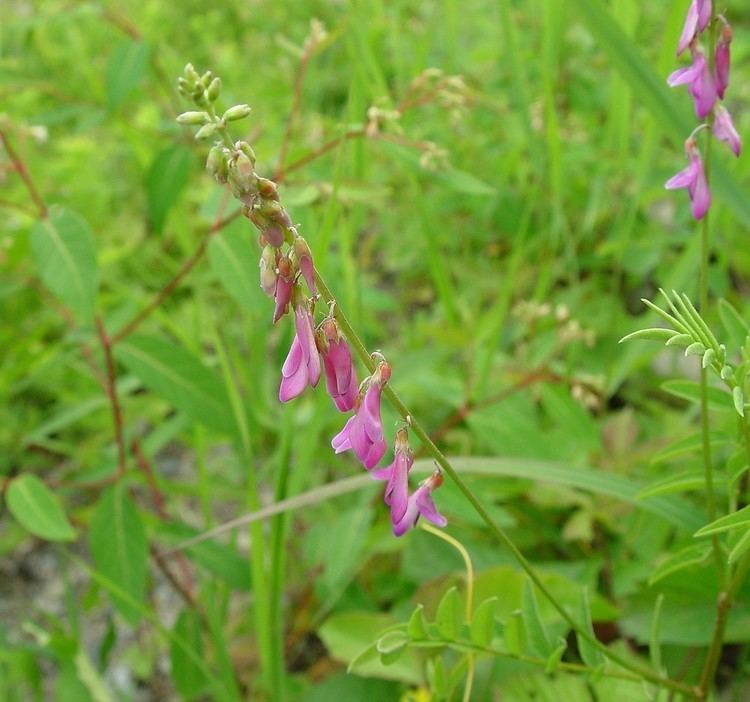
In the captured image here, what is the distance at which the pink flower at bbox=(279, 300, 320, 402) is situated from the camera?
740 mm

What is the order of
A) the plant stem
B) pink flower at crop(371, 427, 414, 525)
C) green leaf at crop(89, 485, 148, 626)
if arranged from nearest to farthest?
pink flower at crop(371, 427, 414, 525) < the plant stem < green leaf at crop(89, 485, 148, 626)

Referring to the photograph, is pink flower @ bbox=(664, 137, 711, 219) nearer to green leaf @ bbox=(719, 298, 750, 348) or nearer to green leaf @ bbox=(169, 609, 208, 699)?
green leaf @ bbox=(719, 298, 750, 348)

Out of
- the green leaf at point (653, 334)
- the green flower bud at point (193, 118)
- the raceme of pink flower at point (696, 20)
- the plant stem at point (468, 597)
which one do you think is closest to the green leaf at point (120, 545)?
the plant stem at point (468, 597)

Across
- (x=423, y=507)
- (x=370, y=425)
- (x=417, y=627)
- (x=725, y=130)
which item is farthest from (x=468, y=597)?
(x=725, y=130)

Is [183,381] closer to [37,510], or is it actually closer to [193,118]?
[37,510]

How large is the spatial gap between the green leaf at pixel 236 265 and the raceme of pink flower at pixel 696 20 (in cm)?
78

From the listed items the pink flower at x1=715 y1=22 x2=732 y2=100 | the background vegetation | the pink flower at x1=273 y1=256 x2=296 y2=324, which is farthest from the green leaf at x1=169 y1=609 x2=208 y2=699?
the pink flower at x1=715 y1=22 x2=732 y2=100

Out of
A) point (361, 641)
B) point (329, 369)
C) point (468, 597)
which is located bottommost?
point (361, 641)

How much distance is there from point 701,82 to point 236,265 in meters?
0.80

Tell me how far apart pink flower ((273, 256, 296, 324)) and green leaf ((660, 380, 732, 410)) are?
1.79 feet

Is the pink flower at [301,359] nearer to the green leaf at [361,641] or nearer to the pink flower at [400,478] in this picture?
the pink flower at [400,478]

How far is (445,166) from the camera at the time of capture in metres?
1.51

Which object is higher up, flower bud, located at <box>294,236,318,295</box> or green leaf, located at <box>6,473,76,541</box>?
flower bud, located at <box>294,236,318,295</box>

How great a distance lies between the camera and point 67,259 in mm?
1466
